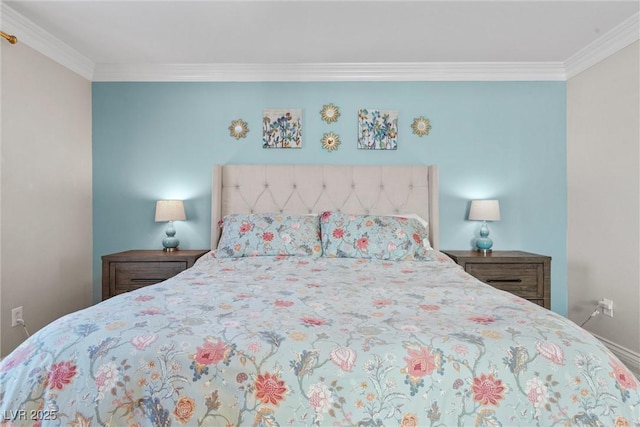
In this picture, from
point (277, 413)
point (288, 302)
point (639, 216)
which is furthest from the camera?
point (639, 216)

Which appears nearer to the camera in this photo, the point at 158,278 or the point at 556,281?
the point at 158,278

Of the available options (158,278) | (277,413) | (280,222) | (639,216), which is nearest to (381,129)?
(280,222)

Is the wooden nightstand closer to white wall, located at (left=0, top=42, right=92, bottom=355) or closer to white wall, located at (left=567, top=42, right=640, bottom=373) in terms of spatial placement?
white wall, located at (left=0, top=42, right=92, bottom=355)

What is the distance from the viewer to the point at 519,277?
2.81m

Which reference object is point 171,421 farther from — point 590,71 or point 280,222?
point 590,71

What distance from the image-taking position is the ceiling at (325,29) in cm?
230

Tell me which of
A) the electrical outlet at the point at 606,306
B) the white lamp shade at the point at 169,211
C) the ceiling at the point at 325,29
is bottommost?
the electrical outlet at the point at 606,306

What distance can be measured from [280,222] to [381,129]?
128 cm

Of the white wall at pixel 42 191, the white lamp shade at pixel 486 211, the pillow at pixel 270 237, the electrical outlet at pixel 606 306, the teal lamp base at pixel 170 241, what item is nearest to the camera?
the white wall at pixel 42 191

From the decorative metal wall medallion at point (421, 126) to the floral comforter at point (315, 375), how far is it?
7.75 feet

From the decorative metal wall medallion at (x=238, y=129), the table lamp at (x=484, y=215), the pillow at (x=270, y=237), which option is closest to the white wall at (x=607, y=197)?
the table lamp at (x=484, y=215)

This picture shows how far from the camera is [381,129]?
3.25m

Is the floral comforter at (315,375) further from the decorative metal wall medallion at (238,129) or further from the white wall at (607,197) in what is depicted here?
the decorative metal wall medallion at (238,129)

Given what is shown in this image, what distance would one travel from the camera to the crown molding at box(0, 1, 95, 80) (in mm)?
2400
